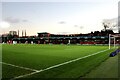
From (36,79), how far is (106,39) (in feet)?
288

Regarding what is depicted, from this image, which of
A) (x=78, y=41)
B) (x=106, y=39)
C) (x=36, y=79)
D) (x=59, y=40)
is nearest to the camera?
(x=36, y=79)

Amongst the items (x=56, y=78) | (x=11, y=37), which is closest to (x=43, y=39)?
(x=11, y=37)

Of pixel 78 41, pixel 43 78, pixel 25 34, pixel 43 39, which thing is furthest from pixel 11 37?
pixel 43 78

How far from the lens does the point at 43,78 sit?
25.5 feet

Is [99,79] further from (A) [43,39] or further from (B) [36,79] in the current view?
(A) [43,39]

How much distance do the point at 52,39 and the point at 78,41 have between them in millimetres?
17803

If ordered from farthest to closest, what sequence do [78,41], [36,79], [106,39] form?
[78,41]
[106,39]
[36,79]

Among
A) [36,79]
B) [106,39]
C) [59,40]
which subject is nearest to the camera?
[36,79]

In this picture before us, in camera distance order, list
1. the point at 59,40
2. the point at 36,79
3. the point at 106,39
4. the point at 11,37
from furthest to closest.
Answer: the point at 11,37, the point at 59,40, the point at 106,39, the point at 36,79

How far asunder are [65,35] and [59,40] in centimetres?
587

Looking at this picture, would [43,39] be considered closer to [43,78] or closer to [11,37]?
[11,37]

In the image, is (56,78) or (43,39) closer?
(56,78)

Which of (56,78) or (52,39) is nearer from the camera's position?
(56,78)

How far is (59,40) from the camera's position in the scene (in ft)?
366
